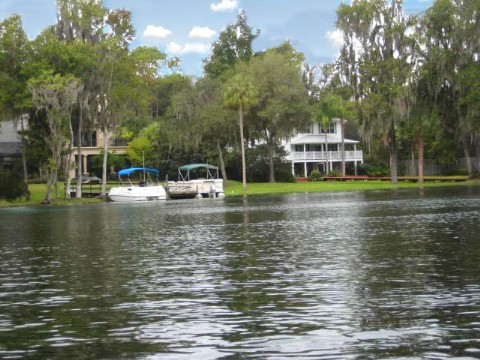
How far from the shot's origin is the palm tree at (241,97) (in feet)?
237

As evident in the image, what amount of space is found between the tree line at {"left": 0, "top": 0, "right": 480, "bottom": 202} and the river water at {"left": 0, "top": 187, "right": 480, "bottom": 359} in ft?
109

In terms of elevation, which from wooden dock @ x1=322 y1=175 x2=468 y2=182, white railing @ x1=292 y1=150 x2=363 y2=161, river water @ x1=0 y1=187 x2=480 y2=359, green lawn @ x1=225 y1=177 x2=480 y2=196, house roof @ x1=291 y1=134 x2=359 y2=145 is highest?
house roof @ x1=291 y1=134 x2=359 y2=145

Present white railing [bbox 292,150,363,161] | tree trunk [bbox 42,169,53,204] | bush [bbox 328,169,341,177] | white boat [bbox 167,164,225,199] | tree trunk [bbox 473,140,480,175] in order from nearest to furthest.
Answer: tree trunk [bbox 42,169,53,204], white boat [bbox 167,164,225,199], tree trunk [bbox 473,140,480,175], bush [bbox 328,169,341,177], white railing [bbox 292,150,363,161]

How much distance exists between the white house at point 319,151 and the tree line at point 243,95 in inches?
139

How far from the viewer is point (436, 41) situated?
71625mm

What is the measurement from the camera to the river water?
31.2ft

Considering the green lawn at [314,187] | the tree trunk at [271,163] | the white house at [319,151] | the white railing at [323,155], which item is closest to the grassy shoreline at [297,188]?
the green lawn at [314,187]

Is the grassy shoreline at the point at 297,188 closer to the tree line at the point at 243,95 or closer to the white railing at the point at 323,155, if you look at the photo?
the tree line at the point at 243,95

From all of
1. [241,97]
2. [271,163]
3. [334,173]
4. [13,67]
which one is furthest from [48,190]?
[334,173]

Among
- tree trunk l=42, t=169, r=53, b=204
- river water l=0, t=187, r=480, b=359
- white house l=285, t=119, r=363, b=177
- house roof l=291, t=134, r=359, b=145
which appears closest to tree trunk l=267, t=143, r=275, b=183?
white house l=285, t=119, r=363, b=177

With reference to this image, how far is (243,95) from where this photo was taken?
73.0m

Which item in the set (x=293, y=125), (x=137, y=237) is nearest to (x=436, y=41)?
(x=293, y=125)

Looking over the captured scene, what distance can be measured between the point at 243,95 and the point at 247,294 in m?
60.3

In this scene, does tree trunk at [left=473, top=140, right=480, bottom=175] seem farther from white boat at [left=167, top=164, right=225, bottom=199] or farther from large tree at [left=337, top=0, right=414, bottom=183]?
white boat at [left=167, top=164, right=225, bottom=199]
